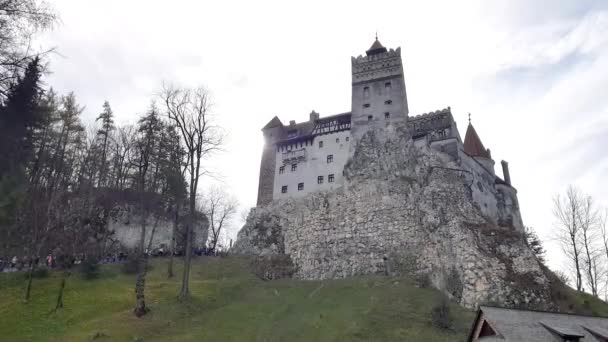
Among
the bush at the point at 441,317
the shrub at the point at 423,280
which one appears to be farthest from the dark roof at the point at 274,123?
the bush at the point at 441,317

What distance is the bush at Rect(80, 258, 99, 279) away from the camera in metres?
36.8

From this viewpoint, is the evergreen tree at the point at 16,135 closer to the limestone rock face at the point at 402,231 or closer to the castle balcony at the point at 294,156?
the limestone rock face at the point at 402,231

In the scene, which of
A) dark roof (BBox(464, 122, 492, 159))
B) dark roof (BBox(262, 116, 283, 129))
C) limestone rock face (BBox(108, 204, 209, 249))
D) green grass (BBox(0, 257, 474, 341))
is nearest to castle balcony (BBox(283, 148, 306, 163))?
dark roof (BBox(262, 116, 283, 129))

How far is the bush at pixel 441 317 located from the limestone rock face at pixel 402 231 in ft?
15.9

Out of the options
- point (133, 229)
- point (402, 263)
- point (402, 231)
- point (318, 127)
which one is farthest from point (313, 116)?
point (133, 229)

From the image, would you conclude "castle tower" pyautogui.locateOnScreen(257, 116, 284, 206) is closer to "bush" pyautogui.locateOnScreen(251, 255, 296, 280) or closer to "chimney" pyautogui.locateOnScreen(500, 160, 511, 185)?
"bush" pyautogui.locateOnScreen(251, 255, 296, 280)

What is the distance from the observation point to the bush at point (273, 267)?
4391cm

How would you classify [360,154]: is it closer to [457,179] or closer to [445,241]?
[457,179]

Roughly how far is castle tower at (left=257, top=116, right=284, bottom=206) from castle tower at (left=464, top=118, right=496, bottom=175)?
24.1 m

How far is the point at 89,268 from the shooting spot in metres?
37.0

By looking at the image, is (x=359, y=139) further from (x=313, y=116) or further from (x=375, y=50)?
(x=375, y=50)

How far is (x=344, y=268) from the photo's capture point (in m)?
42.8

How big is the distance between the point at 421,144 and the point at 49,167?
39.1 meters

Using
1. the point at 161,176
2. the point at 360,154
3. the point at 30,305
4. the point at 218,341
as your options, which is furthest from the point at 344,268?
the point at 30,305
